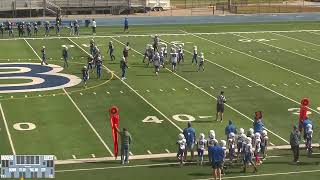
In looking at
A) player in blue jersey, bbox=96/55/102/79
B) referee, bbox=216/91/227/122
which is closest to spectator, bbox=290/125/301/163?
referee, bbox=216/91/227/122

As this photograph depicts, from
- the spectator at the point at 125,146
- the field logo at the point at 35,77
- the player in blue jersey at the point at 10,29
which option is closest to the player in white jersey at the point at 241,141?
the spectator at the point at 125,146

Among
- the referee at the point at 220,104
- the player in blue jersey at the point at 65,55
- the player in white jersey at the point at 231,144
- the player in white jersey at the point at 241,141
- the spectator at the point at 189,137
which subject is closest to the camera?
the player in white jersey at the point at 241,141

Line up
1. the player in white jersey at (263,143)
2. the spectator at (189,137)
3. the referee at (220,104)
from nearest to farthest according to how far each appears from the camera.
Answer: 1. the spectator at (189,137)
2. the player in white jersey at (263,143)
3. the referee at (220,104)

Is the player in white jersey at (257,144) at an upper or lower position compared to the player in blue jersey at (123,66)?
lower

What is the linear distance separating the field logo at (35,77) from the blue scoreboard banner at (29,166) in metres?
16.4

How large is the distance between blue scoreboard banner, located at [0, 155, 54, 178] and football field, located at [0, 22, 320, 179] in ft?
22.8

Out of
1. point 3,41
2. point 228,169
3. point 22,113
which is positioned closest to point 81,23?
point 3,41

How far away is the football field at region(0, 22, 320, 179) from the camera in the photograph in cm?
2294

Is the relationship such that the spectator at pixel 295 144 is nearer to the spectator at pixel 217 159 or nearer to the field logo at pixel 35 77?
the spectator at pixel 217 159

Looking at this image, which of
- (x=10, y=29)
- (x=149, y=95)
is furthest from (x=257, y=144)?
(x=10, y=29)

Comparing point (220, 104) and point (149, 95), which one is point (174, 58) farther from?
point (220, 104)

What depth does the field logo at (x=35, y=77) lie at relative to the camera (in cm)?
3072

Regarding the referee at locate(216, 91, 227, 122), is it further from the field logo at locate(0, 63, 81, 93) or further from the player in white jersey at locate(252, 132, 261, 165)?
the field logo at locate(0, 63, 81, 93)

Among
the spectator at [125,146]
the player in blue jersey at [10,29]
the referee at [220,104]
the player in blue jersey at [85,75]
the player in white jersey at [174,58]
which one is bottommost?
the spectator at [125,146]
